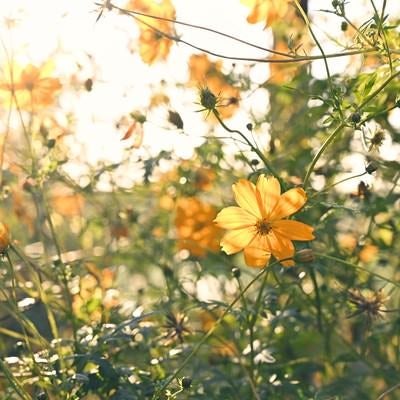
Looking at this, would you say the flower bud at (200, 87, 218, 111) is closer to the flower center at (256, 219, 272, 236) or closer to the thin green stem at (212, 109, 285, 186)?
the thin green stem at (212, 109, 285, 186)

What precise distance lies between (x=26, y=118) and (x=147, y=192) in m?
0.31

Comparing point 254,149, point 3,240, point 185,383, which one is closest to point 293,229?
point 254,149

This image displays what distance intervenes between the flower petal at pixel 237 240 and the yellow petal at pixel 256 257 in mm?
19

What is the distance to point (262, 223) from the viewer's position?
1.14 m

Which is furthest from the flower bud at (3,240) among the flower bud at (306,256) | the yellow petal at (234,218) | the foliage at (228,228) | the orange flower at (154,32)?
the orange flower at (154,32)

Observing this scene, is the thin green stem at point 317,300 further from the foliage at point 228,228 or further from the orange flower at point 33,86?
the orange flower at point 33,86

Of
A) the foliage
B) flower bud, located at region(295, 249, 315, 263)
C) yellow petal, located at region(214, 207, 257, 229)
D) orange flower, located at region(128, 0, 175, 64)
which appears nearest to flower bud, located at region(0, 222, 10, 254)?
the foliage

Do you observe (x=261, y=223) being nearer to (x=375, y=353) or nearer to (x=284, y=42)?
(x=375, y=353)

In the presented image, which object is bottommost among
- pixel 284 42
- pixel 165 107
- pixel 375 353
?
pixel 375 353

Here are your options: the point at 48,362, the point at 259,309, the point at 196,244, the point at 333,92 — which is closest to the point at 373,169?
the point at 333,92

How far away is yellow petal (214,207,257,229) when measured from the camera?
1114 mm

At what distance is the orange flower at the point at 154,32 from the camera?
1481mm

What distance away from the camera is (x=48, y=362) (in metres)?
1.14

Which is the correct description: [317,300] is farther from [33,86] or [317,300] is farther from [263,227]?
[33,86]
